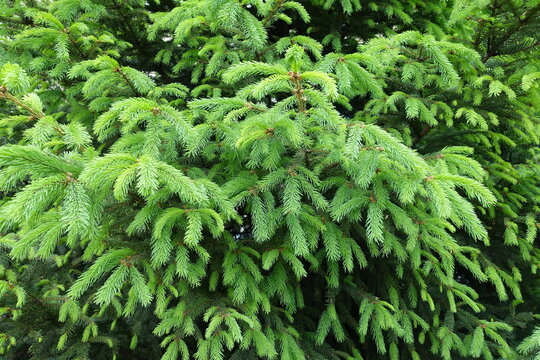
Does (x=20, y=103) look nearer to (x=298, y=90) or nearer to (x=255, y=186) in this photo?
(x=255, y=186)

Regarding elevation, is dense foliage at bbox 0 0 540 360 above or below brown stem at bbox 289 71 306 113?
below

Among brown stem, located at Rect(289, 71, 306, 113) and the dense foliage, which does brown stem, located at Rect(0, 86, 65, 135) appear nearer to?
the dense foliage

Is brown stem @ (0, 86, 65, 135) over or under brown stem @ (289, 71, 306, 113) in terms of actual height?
under

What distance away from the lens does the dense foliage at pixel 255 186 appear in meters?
1.82

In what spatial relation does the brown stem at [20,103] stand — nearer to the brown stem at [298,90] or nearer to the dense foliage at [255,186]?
the dense foliage at [255,186]

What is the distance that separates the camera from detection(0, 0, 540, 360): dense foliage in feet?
5.96

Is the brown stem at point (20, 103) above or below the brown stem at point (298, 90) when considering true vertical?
below

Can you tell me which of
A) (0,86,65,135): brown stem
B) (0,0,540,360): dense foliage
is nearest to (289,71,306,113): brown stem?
(0,0,540,360): dense foliage

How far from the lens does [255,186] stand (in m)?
2.13

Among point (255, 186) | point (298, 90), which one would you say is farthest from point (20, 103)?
point (298, 90)

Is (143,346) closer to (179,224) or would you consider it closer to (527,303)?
(179,224)

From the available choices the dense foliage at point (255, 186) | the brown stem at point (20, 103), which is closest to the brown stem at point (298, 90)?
the dense foliage at point (255, 186)

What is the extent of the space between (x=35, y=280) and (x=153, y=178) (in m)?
1.93

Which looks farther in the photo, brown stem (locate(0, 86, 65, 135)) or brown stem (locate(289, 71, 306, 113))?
brown stem (locate(289, 71, 306, 113))
